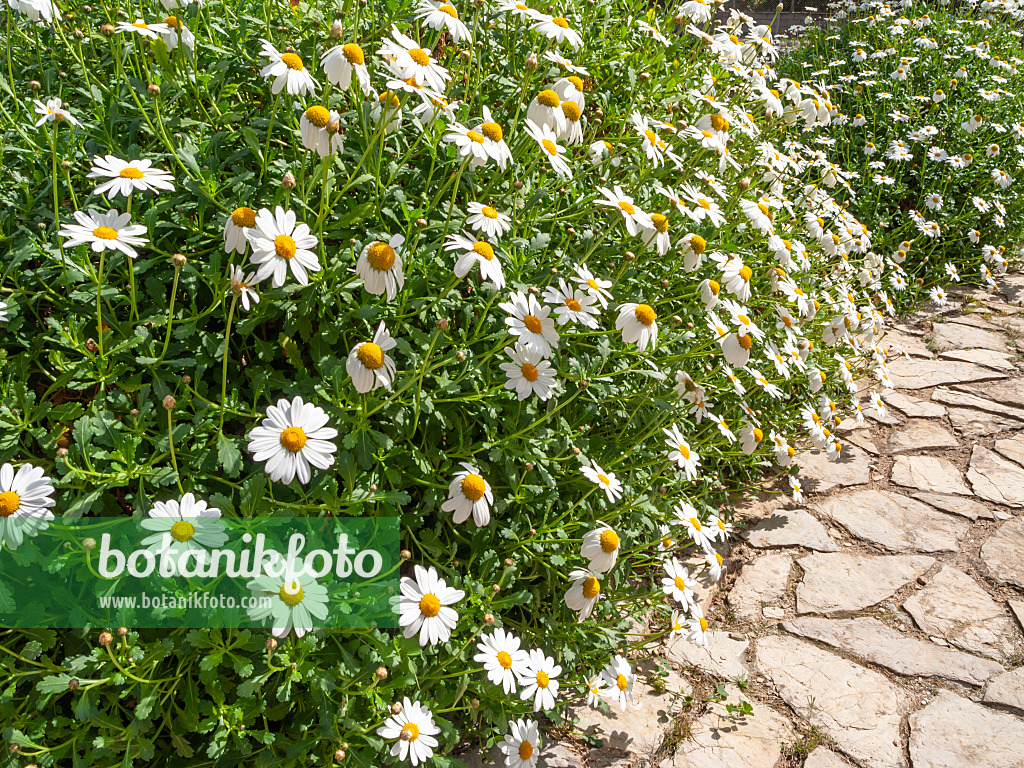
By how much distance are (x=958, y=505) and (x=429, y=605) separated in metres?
3.06

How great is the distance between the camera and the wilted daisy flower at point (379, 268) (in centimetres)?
179

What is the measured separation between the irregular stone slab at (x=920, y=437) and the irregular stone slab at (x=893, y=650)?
59.0 inches

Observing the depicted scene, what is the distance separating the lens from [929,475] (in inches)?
154

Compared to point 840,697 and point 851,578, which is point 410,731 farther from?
point 851,578

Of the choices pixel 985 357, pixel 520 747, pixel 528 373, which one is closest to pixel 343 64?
pixel 528 373

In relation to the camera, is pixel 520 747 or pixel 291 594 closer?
pixel 291 594

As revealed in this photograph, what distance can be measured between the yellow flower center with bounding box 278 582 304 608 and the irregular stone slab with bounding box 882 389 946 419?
3.99m

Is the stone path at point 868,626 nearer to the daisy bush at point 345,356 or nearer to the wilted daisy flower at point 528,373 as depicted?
the daisy bush at point 345,356

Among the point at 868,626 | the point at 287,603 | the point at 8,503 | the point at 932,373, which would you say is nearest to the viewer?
the point at 8,503

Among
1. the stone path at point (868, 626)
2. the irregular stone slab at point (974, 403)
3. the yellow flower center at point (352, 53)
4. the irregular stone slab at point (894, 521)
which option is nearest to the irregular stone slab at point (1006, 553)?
the stone path at point (868, 626)

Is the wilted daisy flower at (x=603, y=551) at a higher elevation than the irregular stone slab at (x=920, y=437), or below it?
higher

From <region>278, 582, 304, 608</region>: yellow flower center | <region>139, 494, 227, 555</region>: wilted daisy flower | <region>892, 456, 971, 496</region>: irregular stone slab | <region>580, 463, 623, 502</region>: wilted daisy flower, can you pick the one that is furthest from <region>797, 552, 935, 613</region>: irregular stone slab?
<region>139, 494, 227, 555</region>: wilted daisy flower

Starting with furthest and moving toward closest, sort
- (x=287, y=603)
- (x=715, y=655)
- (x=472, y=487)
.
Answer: (x=715, y=655) → (x=472, y=487) → (x=287, y=603)

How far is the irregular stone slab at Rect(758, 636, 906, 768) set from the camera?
95.0 inches
